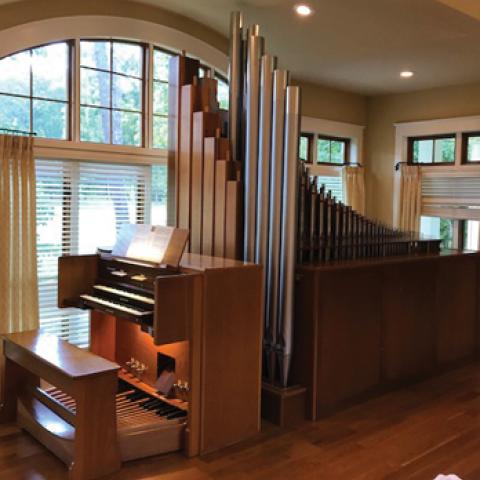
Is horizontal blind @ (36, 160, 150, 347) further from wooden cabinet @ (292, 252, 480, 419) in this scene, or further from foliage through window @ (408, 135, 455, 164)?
foliage through window @ (408, 135, 455, 164)

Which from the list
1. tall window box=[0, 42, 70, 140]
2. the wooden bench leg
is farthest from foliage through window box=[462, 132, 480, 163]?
the wooden bench leg

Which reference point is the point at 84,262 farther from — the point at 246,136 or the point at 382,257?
the point at 382,257

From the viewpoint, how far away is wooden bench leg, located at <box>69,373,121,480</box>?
9.52 ft

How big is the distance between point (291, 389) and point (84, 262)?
65.6 inches

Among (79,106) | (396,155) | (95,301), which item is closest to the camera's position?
(95,301)

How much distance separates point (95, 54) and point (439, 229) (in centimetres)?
422

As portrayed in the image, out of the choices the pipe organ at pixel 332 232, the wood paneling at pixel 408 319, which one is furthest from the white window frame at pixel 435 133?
the pipe organ at pixel 332 232

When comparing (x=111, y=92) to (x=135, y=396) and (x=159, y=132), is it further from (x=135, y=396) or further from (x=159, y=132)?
(x=135, y=396)

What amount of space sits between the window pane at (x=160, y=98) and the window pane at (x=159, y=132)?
0.06 m

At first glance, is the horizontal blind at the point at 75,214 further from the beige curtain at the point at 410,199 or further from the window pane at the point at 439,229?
the window pane at the point at 439,229

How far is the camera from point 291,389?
12.4ft

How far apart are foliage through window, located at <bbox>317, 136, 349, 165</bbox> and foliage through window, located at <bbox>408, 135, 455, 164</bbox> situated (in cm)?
78

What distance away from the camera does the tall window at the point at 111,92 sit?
437 centimetres

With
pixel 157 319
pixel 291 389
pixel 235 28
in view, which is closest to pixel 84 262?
pixel 157 319
